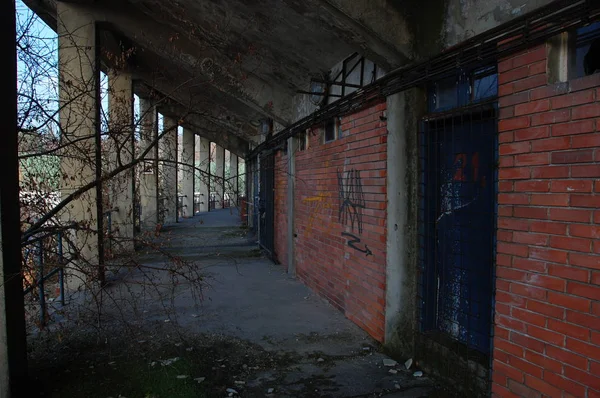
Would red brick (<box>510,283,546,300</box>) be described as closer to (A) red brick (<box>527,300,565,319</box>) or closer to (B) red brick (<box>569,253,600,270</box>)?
(A) red brick (<box>527,300,565,319</box>)

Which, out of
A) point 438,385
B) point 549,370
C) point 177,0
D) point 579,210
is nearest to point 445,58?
point 579,210

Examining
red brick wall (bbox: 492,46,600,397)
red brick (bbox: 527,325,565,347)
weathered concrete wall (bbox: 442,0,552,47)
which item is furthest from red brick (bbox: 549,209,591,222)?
weathered concrete wall (bbox: 442,0,552,47)

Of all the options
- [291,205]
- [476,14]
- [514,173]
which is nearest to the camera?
[514,173]

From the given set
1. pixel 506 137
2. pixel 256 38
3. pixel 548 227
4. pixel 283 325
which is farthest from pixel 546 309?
pixel 256 38

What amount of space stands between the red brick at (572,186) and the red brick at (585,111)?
0.34 metres

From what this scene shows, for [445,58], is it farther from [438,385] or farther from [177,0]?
[177,0]

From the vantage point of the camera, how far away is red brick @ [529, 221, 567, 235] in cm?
226

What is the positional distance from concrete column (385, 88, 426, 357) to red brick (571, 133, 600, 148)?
159 centimetres

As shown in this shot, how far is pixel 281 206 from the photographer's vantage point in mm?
Result: 8898

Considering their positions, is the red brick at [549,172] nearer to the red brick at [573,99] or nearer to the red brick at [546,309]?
the red brick at [573,99]

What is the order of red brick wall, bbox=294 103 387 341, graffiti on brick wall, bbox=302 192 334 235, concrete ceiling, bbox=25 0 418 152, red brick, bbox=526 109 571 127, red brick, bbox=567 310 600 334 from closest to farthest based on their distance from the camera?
red brick, bbox=567 310 600 334 → red brick, bbox=526 109 571 127 → concrete ceiling, bbox=25 0 418 152 → red brick wall, bbox=294 103 387 341 → graffiti on brick wall, bbox=302 192 334 235

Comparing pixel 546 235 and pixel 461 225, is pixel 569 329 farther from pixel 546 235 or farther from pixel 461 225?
pixel 461 225

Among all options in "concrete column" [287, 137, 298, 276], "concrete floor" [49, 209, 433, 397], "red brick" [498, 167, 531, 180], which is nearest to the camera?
"red brick" [498, 167, 531, 180]

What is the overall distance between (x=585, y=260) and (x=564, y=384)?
2.32 feet
